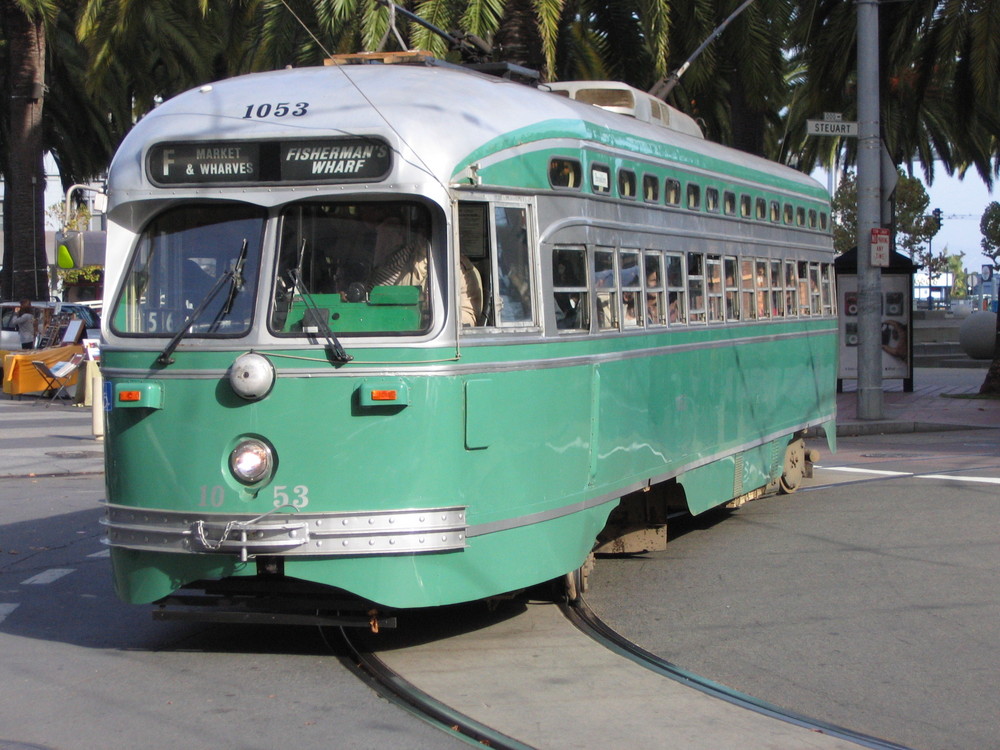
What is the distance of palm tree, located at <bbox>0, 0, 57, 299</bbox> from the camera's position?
28328 millimetres

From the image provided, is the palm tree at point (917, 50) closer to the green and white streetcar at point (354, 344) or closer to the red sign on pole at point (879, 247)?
the red sign on pole at point (879, 247)

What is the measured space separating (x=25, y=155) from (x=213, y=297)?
25.1 metres

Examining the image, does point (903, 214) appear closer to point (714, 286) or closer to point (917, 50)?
point (917, 50)

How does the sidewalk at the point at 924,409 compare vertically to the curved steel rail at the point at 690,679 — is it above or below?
above

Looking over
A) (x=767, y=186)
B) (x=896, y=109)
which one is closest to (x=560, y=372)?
(x=767, y=186)

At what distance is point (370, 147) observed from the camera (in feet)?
21.4

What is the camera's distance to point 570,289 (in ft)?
24.5

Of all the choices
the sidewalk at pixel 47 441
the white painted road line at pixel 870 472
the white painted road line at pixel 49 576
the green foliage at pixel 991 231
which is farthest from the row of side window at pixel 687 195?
the green foliage at pixel 991 231

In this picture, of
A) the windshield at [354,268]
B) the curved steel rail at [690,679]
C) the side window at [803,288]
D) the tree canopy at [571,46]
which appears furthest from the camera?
the tree canopy at [571,46]

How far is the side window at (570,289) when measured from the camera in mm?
7340

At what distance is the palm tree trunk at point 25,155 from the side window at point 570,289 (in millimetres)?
23039

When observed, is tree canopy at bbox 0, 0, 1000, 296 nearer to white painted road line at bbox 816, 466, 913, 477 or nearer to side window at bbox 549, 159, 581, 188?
white painted road line at bbox 816, 466, 913, 477

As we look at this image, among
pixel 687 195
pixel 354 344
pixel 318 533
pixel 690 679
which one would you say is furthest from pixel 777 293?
pixel 318 533

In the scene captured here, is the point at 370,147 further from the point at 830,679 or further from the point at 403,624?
the point at 830,679
